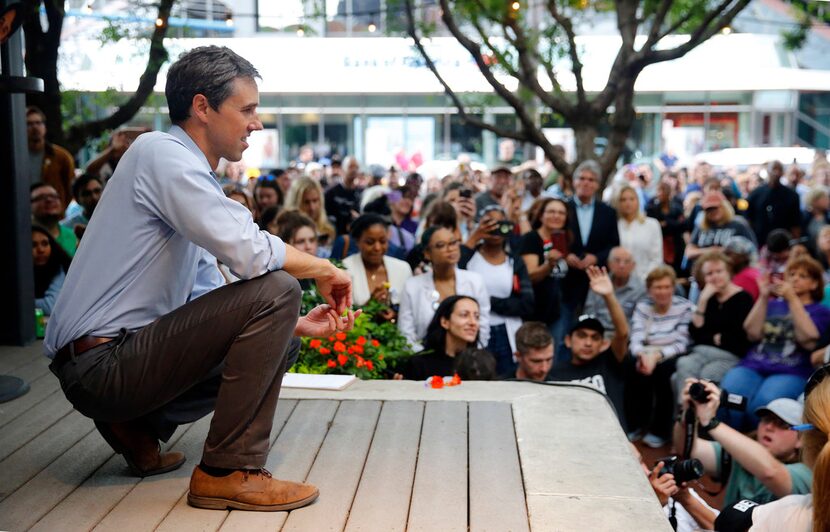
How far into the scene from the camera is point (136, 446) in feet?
10.6

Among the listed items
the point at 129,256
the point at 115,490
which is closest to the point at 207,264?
the point at 129,256

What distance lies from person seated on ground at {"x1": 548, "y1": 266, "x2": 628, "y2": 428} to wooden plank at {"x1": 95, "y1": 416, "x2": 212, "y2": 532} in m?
3.49

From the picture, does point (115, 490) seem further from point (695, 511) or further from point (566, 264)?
point (566, 264)

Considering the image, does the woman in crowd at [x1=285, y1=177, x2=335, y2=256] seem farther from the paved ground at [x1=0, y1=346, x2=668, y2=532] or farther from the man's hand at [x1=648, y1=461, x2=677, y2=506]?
the man's hand at [x1=648, y1=461, x2=677, y2=506]

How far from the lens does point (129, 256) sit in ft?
9.59

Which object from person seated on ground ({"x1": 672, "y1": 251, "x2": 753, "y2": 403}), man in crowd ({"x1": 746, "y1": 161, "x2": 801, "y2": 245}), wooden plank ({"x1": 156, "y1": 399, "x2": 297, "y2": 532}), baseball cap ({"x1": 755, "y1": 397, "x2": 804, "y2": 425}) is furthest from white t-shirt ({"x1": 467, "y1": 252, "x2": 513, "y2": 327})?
man in crowd ({"x1": 746, "y1": 161, "x2": 801, "y2": 245})

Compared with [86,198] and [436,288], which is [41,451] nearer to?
[436,288]

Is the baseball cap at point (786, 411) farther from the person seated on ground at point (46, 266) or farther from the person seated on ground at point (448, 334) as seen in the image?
the person seated on ground at point (46, 266)

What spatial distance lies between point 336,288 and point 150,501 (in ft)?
2.80

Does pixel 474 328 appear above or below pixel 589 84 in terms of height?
below

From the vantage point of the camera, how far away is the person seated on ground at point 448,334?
5719 millimetres

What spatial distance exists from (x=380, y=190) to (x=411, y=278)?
19.1 feet

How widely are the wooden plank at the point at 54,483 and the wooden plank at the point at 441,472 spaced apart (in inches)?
41.1

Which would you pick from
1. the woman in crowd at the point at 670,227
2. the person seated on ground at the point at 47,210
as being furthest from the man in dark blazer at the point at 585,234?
the person seated on ground at the point at 47,210
